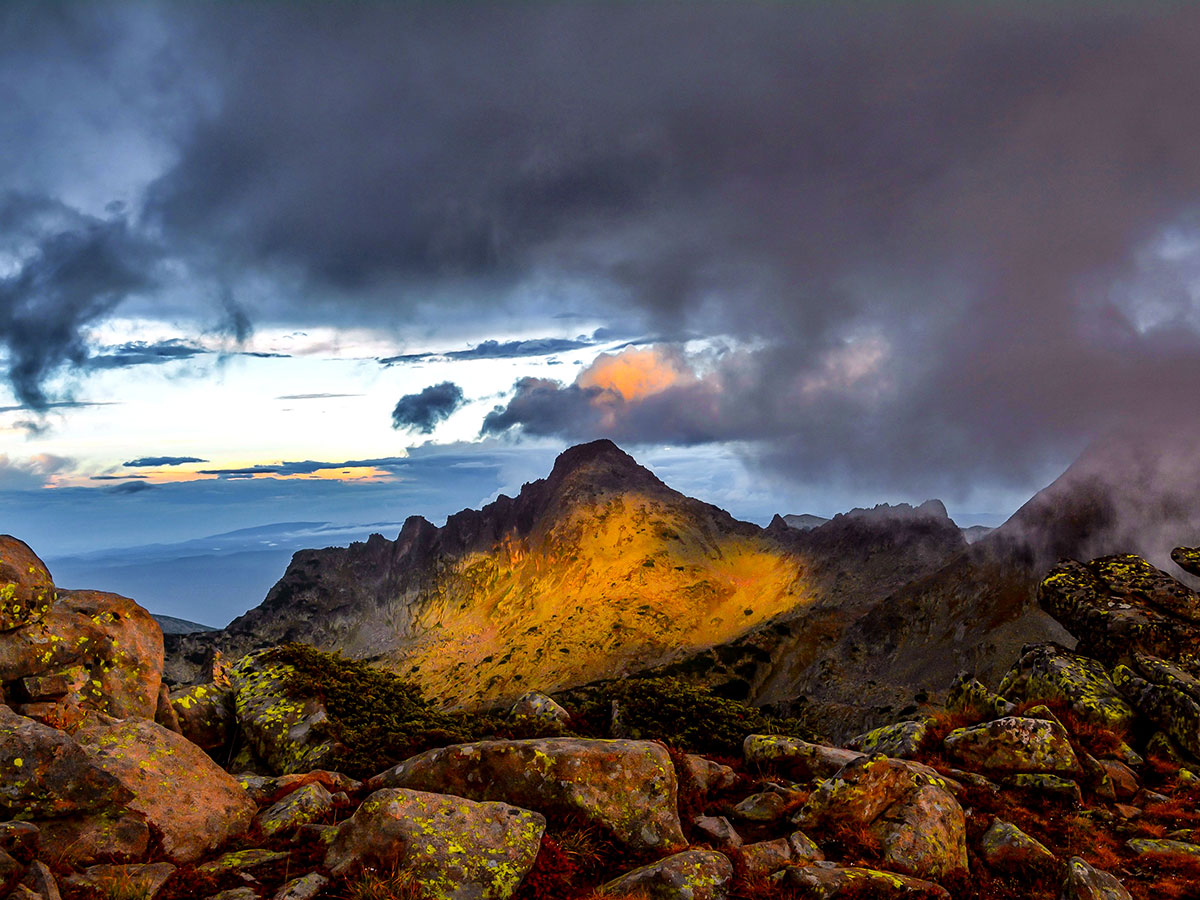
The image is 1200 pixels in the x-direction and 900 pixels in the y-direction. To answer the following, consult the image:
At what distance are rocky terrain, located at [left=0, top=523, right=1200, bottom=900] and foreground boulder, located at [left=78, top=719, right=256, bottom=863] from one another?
0.06 meters

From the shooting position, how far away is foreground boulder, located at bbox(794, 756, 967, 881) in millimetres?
14422

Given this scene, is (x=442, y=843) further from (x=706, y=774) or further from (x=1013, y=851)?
(x=1013, y=851)

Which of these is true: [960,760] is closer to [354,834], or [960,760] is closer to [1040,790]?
[1040,790]

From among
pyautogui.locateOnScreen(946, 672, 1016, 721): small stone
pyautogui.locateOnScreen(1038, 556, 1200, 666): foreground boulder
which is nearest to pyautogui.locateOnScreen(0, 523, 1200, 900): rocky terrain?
pyautogui.locateOnScreen(946, 672, 1016, 721): small stone

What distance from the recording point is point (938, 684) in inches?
6939

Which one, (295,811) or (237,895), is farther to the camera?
(295,811)

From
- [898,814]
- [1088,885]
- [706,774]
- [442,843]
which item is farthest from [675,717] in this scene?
[442,843]

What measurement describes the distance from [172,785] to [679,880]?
11499 mm

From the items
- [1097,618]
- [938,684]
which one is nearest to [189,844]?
[1097,618]

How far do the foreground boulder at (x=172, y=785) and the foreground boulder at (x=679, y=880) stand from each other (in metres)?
8.83

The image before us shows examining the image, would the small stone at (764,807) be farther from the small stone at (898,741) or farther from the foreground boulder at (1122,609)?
the foreground boulder at (1122,609)

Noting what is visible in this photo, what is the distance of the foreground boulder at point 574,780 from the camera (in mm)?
14227

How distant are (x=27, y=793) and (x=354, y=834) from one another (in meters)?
6.24

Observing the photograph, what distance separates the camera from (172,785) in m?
14.6
